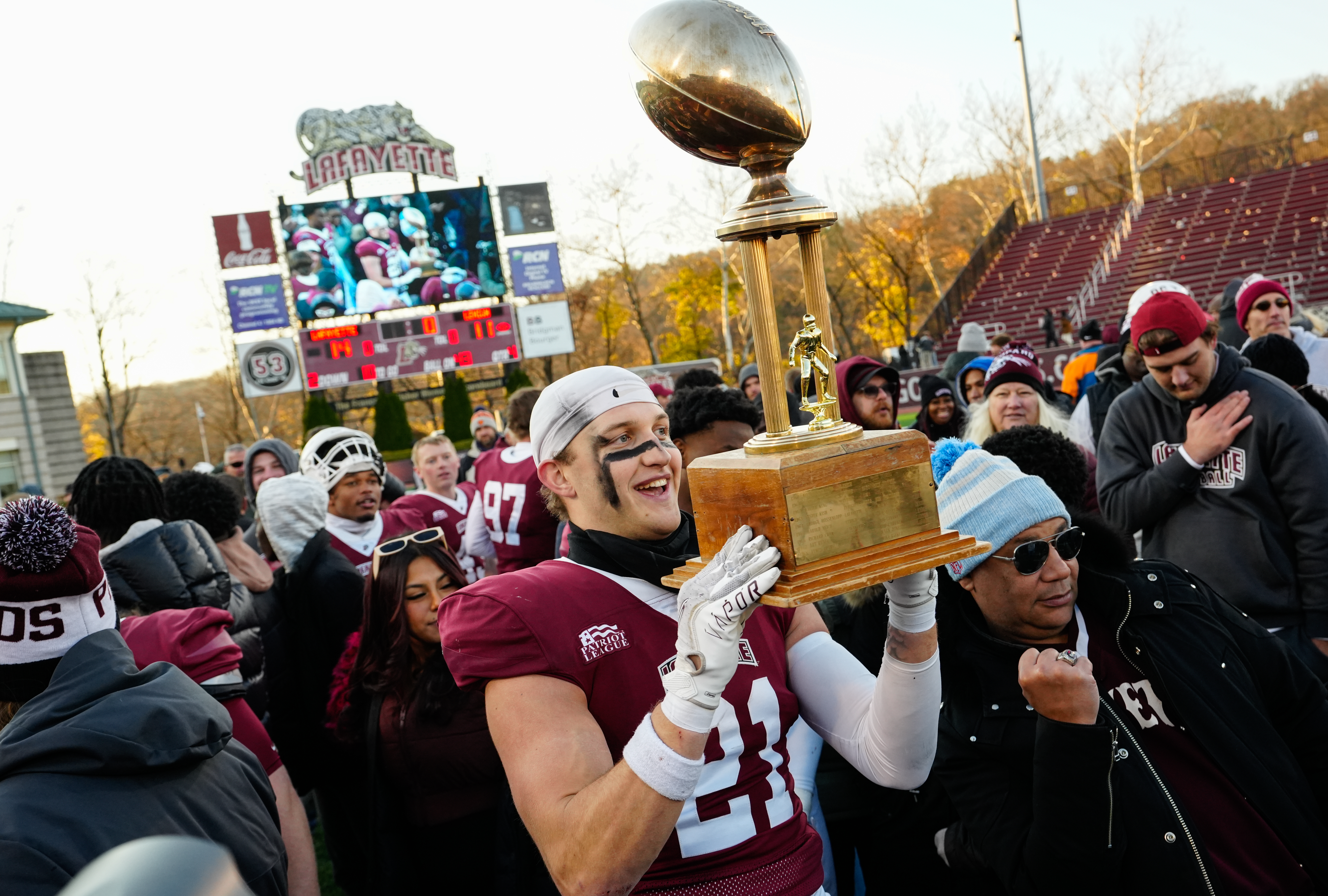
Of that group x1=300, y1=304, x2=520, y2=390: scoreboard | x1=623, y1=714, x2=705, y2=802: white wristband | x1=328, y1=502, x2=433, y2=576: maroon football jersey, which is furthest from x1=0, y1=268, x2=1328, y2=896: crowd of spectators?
x1=300, y1=304, x2=520, y2=390: scoreboard

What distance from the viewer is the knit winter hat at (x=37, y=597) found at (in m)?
2.02

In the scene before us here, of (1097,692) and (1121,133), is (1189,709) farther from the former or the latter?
(1121,133)

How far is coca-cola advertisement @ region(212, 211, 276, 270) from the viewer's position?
28.5 m

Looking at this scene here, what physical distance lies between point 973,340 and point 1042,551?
21.9 feet

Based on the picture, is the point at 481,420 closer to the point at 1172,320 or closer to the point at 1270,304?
the point at 1270,304

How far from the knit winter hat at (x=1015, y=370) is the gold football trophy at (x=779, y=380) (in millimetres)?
3399

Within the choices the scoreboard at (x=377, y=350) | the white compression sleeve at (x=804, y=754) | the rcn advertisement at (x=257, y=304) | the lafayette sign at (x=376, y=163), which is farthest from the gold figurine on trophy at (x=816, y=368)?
the lafayette sign at (x=376, y=163)

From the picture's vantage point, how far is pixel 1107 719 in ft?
7.49

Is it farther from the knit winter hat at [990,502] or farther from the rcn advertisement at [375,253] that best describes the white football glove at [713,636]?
the rcn advertisement at [375,253]

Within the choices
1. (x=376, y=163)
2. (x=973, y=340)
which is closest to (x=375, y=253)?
(x=376, y=163)

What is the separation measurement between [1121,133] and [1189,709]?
4480cm

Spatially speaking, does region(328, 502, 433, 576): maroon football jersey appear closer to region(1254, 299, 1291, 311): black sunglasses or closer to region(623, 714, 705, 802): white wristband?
region(623, 714, 705, 802): white wristband

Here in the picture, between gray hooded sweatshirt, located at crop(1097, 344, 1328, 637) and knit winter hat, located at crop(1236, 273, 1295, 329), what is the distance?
245 cm

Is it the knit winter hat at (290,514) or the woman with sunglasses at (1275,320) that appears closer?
the knit winter hat at (290,514)
